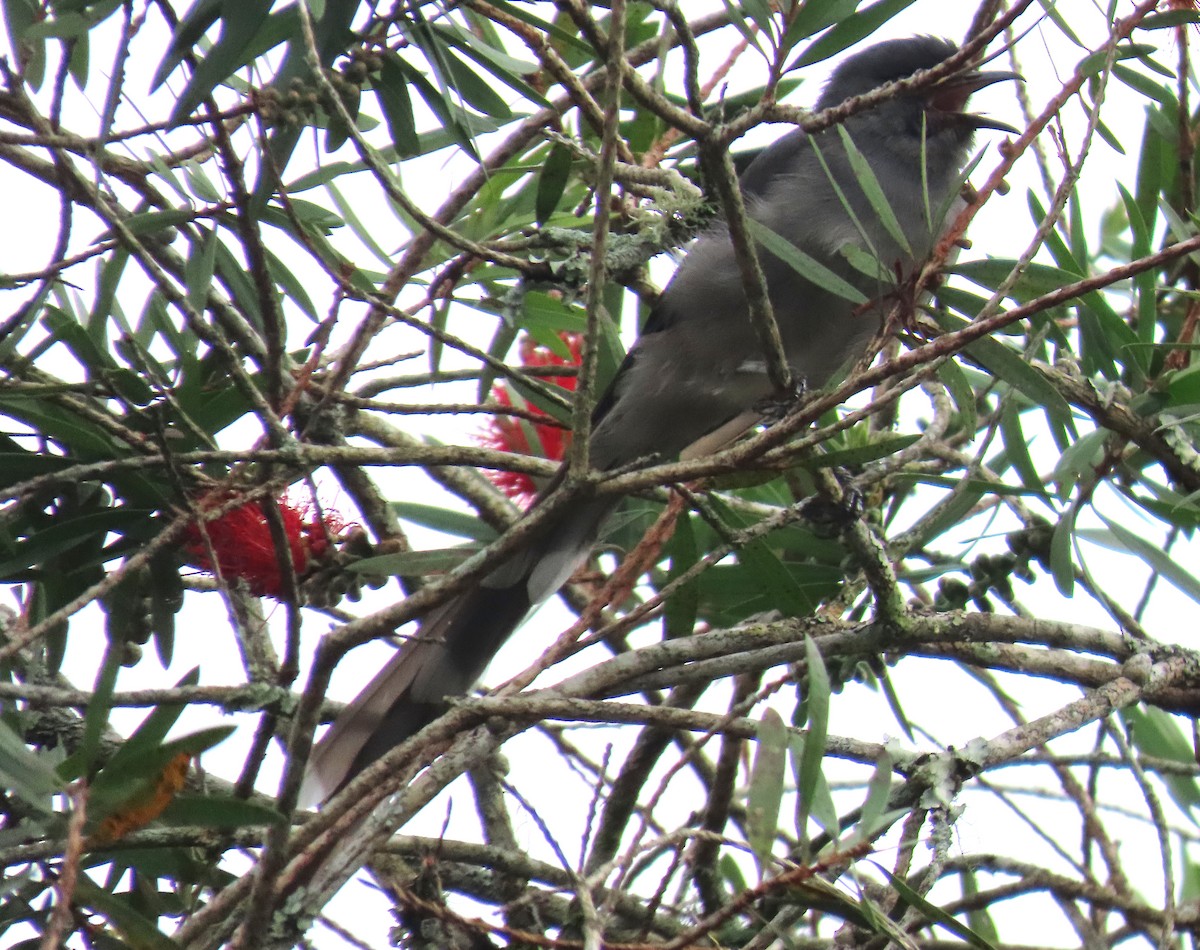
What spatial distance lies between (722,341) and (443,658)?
122 cm

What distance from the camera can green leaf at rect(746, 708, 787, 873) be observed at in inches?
69.1

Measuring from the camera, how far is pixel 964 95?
430cm

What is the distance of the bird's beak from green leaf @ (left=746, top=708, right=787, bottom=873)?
279 centimetres

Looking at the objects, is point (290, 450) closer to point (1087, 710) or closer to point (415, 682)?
point (415, 682)

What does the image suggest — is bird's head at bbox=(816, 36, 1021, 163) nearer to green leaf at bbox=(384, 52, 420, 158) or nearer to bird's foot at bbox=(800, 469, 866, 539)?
bird's foot at bbox=(800, 469, 866, 539)

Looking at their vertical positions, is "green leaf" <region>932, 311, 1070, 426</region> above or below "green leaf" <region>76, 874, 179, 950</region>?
above

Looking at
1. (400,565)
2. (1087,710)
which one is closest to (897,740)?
(1087,710)

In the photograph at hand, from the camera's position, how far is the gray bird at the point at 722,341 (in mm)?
3236

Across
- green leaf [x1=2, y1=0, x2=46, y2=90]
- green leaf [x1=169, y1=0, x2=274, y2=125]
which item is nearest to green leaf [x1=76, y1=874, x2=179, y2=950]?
green leaf [x1=169, y1=0, x2=274, y2=125]

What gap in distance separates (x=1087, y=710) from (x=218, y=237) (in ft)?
6.41

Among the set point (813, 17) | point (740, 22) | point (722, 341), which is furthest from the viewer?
point (722, 341)

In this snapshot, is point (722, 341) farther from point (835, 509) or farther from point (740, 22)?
point (740, 22)

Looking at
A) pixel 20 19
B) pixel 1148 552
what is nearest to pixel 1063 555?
pixel 1148 552

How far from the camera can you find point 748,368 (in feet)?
12.0
